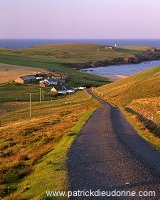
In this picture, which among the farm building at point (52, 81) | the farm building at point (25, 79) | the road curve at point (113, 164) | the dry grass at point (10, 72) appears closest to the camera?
the road curve at point (113, 164)

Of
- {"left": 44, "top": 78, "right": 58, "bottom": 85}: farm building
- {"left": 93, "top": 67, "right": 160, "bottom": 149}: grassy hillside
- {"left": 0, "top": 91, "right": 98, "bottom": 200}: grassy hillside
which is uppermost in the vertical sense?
{"left": 0, "top": 91, "right": 98, "bottom": 200}: grassy hillside

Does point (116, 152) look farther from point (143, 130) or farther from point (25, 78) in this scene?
point (25, 78)

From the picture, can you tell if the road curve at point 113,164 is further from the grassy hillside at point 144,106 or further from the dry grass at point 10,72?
the dry grass at point 10,72

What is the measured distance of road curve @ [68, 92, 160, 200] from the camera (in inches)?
580

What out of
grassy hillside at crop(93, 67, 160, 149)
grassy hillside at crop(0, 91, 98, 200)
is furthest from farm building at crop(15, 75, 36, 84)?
grassy hillside at crop(0, 91, 98, 200)

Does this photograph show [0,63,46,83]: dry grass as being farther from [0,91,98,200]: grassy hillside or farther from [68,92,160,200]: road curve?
[68,92,160,200]: road curve

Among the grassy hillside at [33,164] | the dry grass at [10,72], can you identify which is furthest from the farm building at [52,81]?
the grassy hillside at [33,164]

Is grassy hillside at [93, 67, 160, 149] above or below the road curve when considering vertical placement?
below

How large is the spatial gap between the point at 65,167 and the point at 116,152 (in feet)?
15.3

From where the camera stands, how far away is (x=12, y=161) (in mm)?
21547

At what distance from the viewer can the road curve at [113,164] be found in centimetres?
1473

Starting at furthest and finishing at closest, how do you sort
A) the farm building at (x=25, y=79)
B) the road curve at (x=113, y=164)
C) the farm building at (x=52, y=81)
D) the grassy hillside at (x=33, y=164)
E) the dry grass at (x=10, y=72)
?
1. the dry grass at (x=10, y=72)
2. the farm building at (x=25, y=79)
3. the farm building at (x=52, y=81)
4. the grassy hillside at (x=33, y=164)
5. the road curve at (x=113, y=164)

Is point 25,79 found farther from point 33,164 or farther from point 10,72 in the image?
point 33,164

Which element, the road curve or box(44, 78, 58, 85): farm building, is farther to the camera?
box(44, 78, 58, 85): farm building
